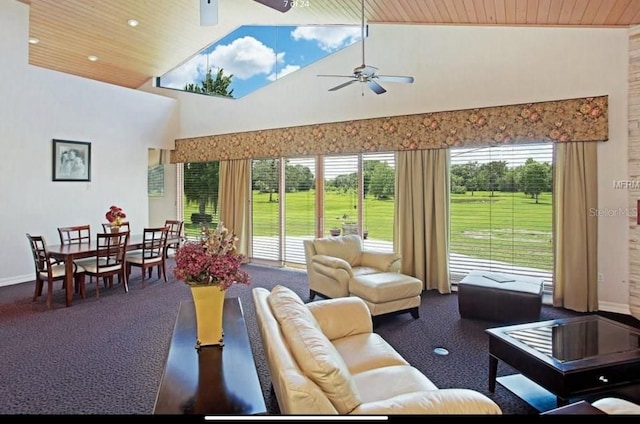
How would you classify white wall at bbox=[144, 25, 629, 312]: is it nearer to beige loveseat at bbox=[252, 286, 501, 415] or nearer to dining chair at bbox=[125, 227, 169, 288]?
dining chair at bbox=[125, 227, 169, 288]

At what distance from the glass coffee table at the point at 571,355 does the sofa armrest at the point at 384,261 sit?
200cm

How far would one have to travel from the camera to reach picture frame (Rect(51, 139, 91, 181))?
656cm

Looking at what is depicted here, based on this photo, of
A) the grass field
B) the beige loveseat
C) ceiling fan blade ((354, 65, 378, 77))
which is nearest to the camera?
the beige loveseat

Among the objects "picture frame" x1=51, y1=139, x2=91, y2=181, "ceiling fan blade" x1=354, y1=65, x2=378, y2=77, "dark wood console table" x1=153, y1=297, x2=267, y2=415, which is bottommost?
"dark wood console table" x1=153, y1=297, x2=267, y2=415

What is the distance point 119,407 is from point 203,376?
48.5 inches

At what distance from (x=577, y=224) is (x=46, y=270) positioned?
6756mm

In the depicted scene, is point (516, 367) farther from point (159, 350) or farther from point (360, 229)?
point (360, 229)

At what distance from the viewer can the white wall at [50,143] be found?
19.5 feet

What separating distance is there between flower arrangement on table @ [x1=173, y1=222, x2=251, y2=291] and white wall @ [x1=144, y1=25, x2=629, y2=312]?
14.7ft

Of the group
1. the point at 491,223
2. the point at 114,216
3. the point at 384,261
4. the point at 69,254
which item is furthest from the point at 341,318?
the point at 114,216

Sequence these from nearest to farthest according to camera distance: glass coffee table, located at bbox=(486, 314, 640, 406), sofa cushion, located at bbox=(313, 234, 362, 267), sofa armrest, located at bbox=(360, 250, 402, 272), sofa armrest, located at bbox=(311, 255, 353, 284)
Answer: glass coffee table, located at bbox=(486, 314, 640, 406)
sofa armrest, located at bbox=(311, 255, 353, 284)
sofa armrest, located at bbox=(360, 250, 402, 272)
sofa cushion, located at bbox=(313, 234, 362, 267)

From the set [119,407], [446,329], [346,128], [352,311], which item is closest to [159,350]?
[119,407]

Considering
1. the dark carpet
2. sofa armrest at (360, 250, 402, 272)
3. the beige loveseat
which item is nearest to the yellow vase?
the beige loveseat

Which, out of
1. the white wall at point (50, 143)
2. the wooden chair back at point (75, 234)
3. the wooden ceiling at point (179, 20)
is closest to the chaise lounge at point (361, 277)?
the wooden ceiling at point (179, 20)
